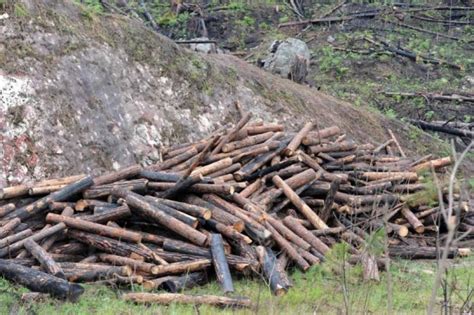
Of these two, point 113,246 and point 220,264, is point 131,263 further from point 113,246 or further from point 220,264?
point 220,264

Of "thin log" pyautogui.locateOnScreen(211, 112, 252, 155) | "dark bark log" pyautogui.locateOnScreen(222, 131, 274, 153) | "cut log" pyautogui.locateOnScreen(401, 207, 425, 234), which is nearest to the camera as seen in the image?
"cut log" pyautogui.locateOnScreen(401, 207, 425, 234)

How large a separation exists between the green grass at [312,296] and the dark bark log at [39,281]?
8 centimetres

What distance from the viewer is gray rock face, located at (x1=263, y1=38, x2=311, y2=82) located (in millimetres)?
15906

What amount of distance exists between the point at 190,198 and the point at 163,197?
33 cm

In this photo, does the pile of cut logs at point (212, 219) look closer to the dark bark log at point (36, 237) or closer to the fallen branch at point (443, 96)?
the dark bark log at point (36, 237)

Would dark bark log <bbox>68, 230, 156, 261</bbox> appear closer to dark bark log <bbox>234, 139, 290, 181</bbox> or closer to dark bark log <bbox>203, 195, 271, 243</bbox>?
dark bark log <bbox>203, 195, 271, 243</bbox>

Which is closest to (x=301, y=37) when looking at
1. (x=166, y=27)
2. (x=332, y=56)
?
(x=332, y=56)

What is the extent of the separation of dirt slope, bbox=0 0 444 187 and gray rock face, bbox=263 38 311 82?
5.78 feet

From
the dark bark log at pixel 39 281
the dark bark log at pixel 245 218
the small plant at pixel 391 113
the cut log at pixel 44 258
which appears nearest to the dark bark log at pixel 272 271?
the dark bark log at pixel 245 218

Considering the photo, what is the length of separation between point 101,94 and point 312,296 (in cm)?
491

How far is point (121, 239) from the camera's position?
316 inches

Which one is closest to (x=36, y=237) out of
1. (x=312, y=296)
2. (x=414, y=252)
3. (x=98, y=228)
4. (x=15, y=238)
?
(x=15, y=238)

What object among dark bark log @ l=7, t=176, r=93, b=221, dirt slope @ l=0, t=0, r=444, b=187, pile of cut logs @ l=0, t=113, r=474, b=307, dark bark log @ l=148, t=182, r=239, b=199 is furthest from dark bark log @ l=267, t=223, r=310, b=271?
dirt slope @ l=0, t=0, r=444, b=187

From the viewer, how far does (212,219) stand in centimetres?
844
